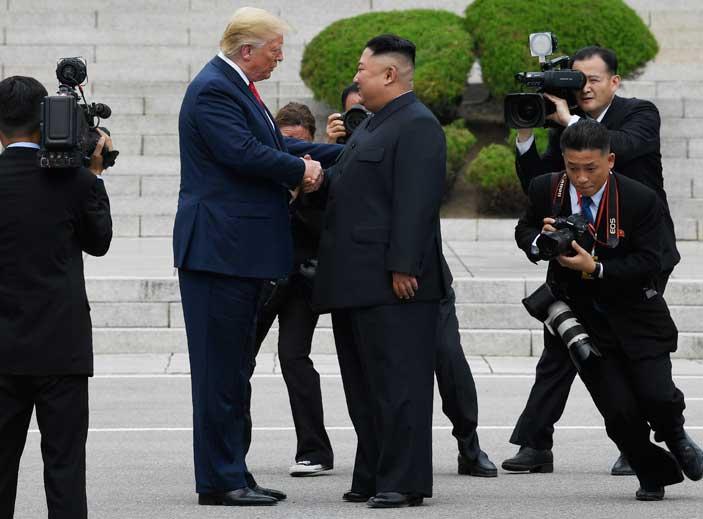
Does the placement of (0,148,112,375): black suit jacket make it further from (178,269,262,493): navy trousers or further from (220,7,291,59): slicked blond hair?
(220,7,291,59): slicked blond hair

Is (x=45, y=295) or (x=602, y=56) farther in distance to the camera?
(x=602, y=56)

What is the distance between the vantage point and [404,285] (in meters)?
6.35

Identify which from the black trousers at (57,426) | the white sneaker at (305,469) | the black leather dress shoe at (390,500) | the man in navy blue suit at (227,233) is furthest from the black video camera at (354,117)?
the black trousers at (57,426)

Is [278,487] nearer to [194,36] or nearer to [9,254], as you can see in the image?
[9,254]

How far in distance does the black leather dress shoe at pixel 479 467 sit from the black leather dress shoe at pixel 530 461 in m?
0.10

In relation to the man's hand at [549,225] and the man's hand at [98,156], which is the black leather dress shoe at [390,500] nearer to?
the man's hand at [549,225]

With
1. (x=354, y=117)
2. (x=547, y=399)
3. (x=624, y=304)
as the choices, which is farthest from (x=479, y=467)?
(x=354, y=117)

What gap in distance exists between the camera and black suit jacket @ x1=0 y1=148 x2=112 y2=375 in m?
5.34

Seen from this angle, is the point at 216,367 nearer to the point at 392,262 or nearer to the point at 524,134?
the point at 392,262

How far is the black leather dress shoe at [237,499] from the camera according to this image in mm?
6527

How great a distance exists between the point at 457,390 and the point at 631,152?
1411 mm

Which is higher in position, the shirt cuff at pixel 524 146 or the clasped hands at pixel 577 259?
the shirt cuff at pixel 524 146

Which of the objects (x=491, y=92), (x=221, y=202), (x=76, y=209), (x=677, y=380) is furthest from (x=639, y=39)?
(x=76, y=209)

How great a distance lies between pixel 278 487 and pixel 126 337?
4.84 metres
